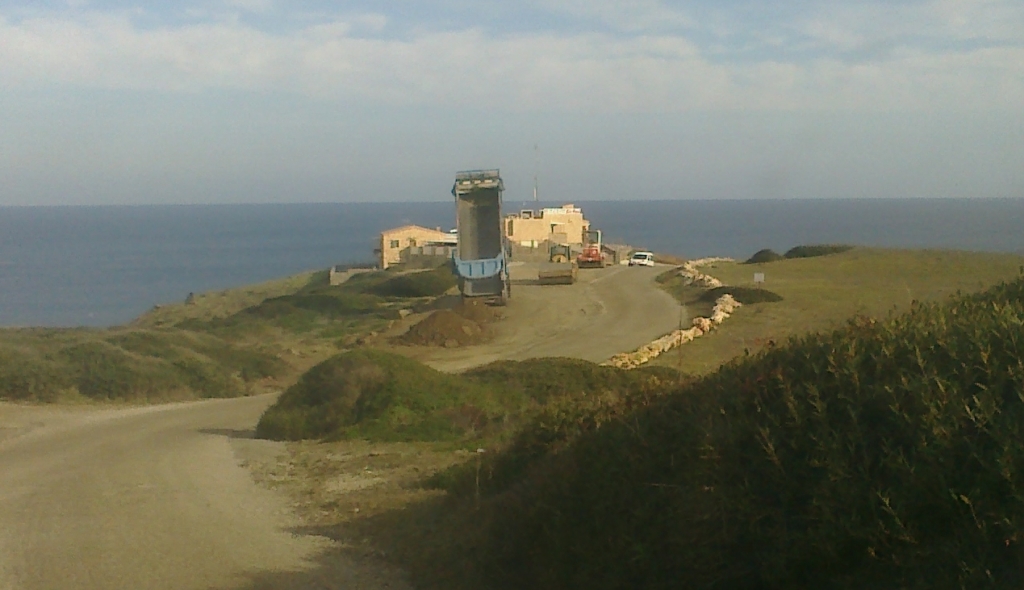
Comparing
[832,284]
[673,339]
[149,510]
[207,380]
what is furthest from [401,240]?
[149,510]

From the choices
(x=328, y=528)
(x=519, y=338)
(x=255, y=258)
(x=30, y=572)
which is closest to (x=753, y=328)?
(x=519, y=338)

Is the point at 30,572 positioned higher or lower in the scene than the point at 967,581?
lower

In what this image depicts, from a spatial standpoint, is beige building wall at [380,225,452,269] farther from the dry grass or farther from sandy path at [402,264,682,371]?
sandy path at [402,264,682,371]

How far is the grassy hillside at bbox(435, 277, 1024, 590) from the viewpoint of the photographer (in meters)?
4.50

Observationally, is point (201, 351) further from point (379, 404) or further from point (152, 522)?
point (152, 522)

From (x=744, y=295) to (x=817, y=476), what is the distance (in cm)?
3456

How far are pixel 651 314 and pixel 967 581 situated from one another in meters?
35.9

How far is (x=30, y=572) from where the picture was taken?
7.91m

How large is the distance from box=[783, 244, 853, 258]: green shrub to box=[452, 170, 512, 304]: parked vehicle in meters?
24.8

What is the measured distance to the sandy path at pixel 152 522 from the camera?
7586mm

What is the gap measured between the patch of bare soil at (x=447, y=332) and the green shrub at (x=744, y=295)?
9373mm

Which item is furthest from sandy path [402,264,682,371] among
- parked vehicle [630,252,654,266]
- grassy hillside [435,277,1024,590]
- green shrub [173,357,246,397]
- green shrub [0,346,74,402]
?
grassy hillside [435,277,1024,590]

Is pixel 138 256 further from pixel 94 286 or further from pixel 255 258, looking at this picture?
pixel 94 286

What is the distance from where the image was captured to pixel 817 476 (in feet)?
16.2
